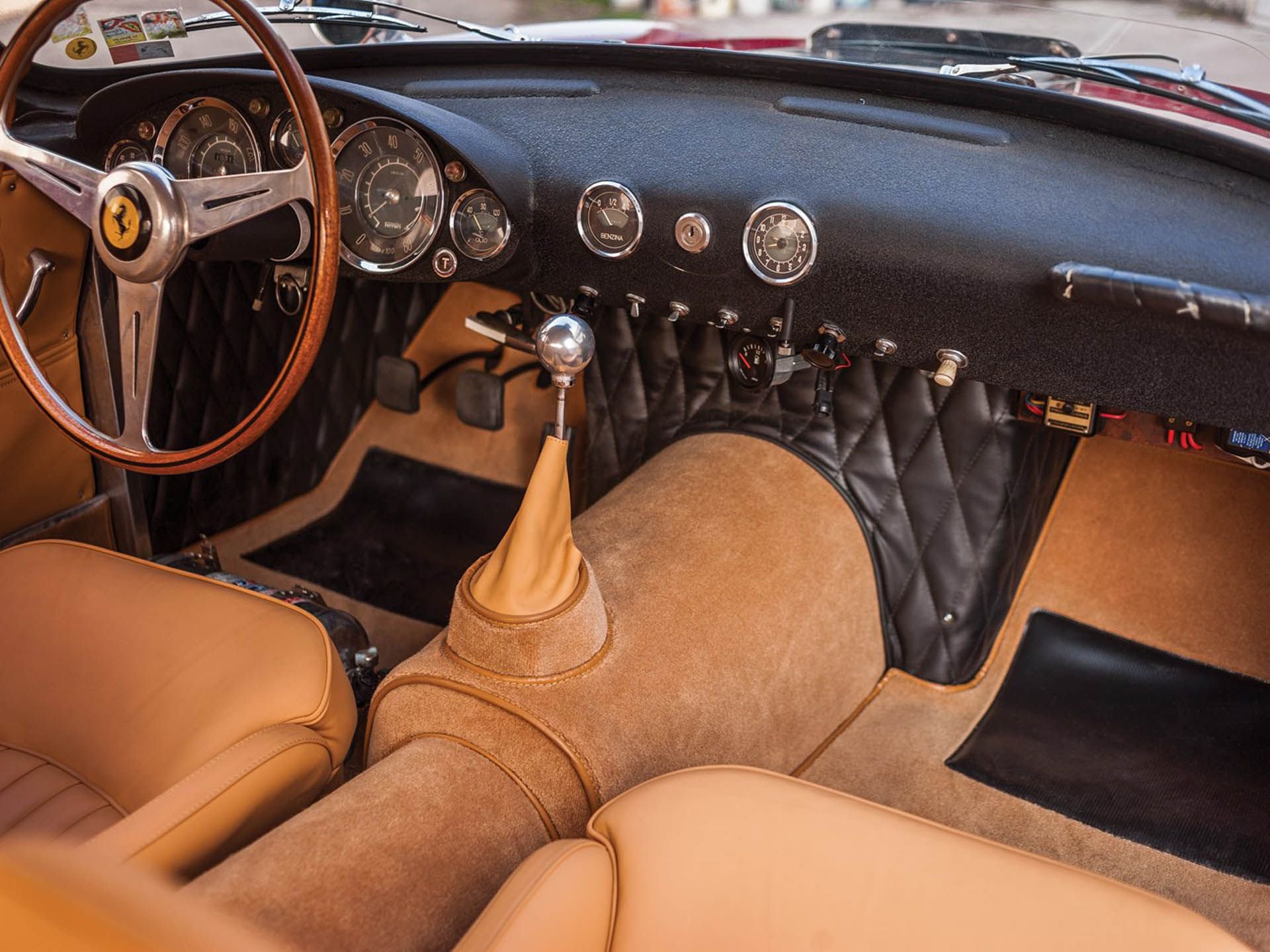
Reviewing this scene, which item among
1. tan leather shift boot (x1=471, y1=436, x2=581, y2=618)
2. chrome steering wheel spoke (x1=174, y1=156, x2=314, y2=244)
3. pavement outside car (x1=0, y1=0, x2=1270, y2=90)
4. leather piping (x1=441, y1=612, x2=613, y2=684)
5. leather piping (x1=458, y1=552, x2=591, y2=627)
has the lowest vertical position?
leather piping (x1=441, y1=612, x2=613, y2=684)

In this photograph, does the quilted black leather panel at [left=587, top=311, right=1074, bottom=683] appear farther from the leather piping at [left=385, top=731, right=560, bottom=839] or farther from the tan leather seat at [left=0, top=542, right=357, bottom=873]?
the tan leather seat at [left=0, top=542, right=357, bottom=873]

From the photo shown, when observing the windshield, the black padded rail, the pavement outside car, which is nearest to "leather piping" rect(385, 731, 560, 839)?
the black padded rail

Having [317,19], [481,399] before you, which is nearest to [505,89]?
[317,19]

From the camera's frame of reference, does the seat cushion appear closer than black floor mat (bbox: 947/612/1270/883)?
Yes

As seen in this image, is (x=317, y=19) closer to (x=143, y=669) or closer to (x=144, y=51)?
(x=144, y=51)

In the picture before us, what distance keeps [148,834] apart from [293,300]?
1.29m

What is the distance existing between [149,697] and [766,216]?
3.61 ft

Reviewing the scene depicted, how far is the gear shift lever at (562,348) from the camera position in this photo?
135 cm

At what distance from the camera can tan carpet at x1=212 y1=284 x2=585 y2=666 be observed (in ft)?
8.71

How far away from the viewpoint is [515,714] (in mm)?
1371

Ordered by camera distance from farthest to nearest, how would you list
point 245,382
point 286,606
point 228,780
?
point 245,382 < point 286,606 < point 228,780

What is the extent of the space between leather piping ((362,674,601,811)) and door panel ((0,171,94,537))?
35.7 inches

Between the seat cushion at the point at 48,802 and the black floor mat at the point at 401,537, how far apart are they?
1.08 meters

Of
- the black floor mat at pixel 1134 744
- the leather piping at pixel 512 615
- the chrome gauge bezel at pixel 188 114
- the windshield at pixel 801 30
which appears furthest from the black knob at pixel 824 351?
the chrome gauge bezel at pixel 188 114
